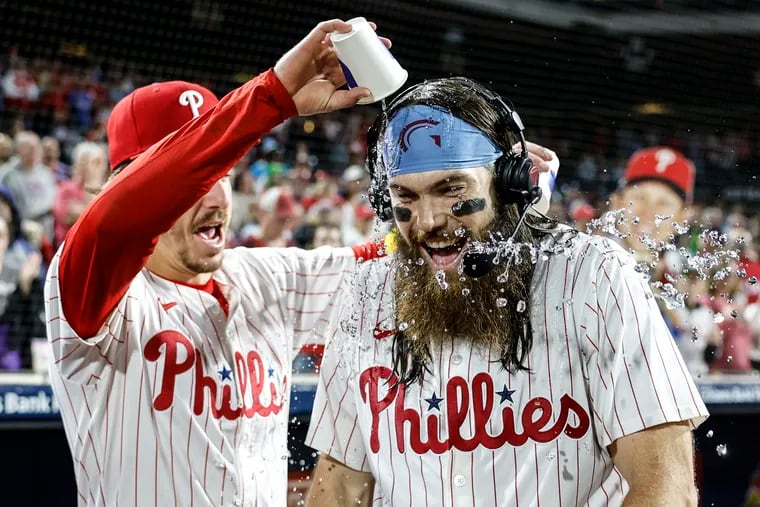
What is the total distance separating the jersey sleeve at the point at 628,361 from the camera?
1.72 metres

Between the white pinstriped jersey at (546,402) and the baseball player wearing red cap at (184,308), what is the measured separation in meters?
0.51

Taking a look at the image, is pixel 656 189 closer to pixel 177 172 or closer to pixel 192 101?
pixel 192 101

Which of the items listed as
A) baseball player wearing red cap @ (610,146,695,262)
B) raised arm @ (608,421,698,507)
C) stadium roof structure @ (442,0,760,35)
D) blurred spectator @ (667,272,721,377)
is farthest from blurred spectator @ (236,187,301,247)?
raised arm @ (608,421,698,507)

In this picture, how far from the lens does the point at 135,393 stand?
90.3 inches

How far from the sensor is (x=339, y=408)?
2078 millimetres

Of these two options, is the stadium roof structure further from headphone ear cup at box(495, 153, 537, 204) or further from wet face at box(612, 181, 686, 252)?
headphone ear cup at box(495, 153, 537, 204)

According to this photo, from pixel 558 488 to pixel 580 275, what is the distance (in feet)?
1.39

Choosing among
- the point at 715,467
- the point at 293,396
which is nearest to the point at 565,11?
the point at 715,467

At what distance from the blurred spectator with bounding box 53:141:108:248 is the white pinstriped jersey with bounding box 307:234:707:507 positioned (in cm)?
423

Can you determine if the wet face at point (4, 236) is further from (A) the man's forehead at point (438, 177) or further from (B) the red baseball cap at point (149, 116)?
(A) the man's forehead at point (438, 177)

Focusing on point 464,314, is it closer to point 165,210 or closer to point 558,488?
point 558,488

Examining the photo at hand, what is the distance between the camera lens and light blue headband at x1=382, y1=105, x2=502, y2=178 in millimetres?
1926

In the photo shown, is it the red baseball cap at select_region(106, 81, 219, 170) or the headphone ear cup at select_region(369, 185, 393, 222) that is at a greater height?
the red baseball cap at select_region(106, 81, 219, 170)

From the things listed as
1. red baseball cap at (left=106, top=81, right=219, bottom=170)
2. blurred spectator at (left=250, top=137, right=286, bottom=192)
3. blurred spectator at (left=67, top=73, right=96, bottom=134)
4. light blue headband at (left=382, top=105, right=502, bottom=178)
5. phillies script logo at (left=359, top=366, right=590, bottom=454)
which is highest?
blurred spectator at (left=67, top=73, right=96, bottom=134)
